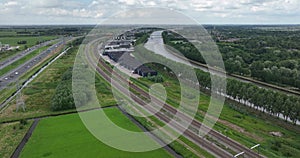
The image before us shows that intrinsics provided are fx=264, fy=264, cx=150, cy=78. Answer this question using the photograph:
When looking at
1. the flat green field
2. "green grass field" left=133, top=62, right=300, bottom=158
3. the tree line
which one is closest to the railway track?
"green grass field" left=133, top=62, right=300, bottom=158

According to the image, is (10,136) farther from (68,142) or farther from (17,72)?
(17,72)

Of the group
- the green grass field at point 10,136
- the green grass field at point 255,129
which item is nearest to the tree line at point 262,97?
the green grass field at point 255,129

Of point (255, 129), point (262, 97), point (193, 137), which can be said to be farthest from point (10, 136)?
point (262, 97)

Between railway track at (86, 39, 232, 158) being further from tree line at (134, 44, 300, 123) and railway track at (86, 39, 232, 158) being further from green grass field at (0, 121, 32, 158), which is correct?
green grass field at (0, 121, 32, 158)

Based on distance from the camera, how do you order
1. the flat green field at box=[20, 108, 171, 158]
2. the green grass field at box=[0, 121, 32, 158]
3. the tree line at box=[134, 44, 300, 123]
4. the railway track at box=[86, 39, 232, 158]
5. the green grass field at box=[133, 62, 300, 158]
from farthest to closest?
the tree line at box=[134, 44, 300, 123] < the green grass field at box=[133, 62, 300, 158] < the green grass field at box=[0, 121, 32, 158] < the railway track at box=[86, 39, 232, 158] < the flat green field at box=[20, 108, 171, 158]

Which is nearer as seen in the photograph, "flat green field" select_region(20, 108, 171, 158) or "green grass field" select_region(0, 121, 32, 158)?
"flat green field" select_region(20, 108, 171, 158)

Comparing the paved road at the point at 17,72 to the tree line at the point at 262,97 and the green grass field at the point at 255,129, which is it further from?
the tree line at the point at 262,97

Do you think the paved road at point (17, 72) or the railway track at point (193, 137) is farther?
the paved road at point (17, 72)

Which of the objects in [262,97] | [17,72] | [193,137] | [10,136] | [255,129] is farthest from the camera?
[17,72]
